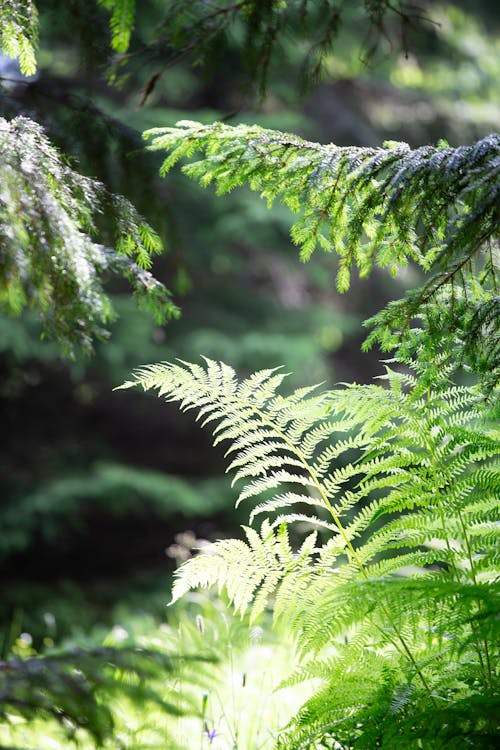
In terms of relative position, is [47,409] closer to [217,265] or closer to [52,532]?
[52,532]

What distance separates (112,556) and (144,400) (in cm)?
169

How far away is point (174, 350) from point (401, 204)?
4945 millimetres

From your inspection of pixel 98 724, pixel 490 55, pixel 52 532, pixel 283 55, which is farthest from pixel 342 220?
pixel 490 55

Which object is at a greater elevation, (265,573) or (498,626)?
(265,573)

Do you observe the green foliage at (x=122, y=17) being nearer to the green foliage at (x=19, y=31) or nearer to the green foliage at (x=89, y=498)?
the green foliage at (x=19, y=31)

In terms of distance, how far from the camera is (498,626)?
132 cm

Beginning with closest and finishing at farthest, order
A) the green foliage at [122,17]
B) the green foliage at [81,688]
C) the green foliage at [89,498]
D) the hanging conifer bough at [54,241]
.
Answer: the green foliage at [81,688]
the hanging conifer bough at [54,241]
the green foliage at [122,17]
the green foliage at [89,498]

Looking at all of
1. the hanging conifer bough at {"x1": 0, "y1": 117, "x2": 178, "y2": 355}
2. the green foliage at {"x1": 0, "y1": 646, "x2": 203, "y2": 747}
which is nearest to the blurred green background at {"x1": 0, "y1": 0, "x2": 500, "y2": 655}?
the hanging conifer bough at {"x1": 0, "y1": 117, "x2": 178, "y2": 355}

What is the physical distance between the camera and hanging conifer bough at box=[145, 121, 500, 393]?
64.7 inches

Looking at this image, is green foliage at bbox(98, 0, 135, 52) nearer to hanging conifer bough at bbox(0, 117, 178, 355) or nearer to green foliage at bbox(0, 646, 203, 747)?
hanging conifer bough at bbox(0, 117, 178, 355)

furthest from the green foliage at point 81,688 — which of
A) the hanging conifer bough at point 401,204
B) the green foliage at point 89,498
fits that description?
the green foliage at point 89,498

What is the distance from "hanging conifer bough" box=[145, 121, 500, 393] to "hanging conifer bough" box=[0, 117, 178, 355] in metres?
0.26

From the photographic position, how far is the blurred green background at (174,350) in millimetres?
5742

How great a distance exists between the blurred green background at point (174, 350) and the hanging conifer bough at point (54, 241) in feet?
10.3
